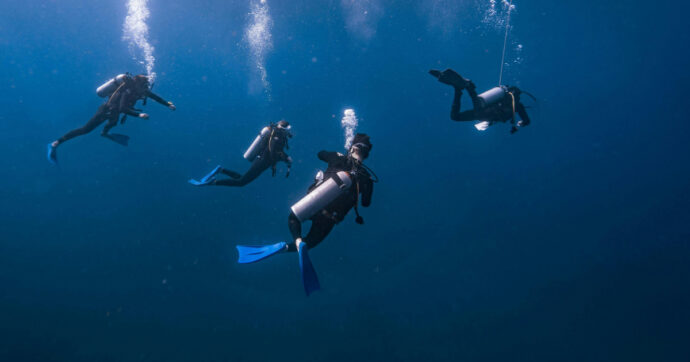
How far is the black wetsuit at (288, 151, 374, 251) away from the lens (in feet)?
13.0

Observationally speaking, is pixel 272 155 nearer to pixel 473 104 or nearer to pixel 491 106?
pixel 473 104

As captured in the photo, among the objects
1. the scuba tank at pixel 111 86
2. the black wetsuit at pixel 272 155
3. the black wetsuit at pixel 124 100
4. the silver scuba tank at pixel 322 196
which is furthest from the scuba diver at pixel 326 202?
the scuba tank at pixel 111 86

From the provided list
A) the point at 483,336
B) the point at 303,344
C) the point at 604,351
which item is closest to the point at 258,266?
the point at 303,344

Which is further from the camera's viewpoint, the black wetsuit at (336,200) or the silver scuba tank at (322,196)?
the black wetsuit at (336,200)

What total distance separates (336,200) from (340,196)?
4.5 inches

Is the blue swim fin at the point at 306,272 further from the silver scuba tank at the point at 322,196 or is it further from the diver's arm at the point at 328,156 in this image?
the diver's arm at the point at 328,156

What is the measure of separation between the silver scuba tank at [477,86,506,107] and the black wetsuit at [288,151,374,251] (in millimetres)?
3804

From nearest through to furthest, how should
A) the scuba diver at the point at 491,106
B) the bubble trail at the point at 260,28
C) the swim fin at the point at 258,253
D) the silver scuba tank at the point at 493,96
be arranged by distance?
the swim fin at the point at 258,253, the scuba diver at the point at 491,106, the silver scuba tank at the point at 493,96, the bubble trail at the point at 260,28

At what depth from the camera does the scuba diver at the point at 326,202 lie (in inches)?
147

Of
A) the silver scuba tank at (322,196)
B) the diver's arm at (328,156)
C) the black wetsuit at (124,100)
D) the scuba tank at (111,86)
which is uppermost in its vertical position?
the scuba tank at (111,86)

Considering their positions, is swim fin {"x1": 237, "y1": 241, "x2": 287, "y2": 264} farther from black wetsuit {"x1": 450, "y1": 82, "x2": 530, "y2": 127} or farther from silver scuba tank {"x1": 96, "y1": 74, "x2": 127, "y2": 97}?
silver scuba tank {"x1": 96, "y1": 74, "x2": 127, "y2": 97}

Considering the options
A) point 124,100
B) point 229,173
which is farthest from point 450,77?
point 124,100

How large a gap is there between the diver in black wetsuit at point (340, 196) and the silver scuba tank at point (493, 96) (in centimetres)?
350

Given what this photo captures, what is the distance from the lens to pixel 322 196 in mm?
3721
